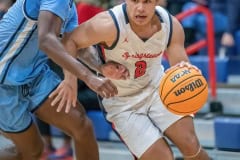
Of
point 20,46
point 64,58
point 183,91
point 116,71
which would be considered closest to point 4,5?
point 20,46

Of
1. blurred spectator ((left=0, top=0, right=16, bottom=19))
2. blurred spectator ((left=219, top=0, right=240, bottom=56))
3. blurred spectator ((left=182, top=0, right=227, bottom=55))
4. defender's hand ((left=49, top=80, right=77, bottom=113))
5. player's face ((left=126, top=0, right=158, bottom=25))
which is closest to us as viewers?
defender's hand ((left=49, top=80, right=77, bottom=113))

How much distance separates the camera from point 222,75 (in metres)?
7.10

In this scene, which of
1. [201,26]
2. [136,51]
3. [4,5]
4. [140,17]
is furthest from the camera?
[201,26]

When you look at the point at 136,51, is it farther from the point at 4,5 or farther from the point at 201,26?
the point at 201,26

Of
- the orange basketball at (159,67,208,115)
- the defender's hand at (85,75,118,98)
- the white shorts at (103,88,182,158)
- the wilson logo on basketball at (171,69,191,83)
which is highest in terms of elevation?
the defender's hand at (85,75,118,98)

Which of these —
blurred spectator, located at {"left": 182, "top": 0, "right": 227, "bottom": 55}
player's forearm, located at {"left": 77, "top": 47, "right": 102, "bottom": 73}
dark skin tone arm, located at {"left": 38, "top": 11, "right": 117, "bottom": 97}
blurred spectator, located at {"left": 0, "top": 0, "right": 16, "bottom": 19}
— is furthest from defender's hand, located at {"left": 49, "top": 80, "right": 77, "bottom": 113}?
blurred spectator, located at {"left": 182, "top": 0, "right": 227, "bottom": 55}

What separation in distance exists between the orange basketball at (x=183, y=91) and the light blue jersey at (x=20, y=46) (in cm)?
75

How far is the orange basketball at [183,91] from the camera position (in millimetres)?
4242

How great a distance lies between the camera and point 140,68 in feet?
14.8

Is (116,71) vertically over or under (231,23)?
over

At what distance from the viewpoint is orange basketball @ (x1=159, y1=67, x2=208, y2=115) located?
424 centimetres

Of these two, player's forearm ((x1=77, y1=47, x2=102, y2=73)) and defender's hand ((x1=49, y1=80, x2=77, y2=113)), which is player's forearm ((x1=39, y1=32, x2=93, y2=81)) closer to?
defender's hand ((x1=49, y1=80, x2=77, y2=113))

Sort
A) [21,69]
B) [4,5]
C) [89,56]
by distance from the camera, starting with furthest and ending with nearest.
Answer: [4,5], [89,56], [21,69]

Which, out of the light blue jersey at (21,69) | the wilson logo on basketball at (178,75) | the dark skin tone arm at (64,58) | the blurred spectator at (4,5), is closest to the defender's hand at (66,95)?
the dark skin tone arm at (64,58)
